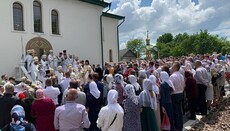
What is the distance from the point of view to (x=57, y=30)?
66.1 feet

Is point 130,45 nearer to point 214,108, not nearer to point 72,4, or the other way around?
point 72,4

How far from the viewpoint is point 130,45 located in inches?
4188

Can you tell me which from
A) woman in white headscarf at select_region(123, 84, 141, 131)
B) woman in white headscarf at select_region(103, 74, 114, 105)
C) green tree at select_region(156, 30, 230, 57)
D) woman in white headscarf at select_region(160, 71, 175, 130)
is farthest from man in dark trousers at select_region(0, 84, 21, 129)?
green tree at select_region(156, 30, 230, 57)

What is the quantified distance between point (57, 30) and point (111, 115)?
15395 millimetres

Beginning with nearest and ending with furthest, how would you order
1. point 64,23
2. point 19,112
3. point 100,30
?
point 19,112, point 64,23, point 100,30

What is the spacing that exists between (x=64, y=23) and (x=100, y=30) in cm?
394

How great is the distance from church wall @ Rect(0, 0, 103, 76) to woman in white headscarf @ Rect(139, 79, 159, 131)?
11854 mm

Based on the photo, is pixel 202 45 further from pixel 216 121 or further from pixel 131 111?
pixel 131 111

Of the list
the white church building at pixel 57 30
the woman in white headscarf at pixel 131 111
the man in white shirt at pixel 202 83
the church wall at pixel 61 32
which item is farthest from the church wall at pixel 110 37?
the woman in white headscarf at pixel 131 111

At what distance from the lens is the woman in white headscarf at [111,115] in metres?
5.64

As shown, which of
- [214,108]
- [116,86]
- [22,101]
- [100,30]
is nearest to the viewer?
[22,101]

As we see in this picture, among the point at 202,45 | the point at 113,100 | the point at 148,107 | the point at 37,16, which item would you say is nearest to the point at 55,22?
the point at 37,16

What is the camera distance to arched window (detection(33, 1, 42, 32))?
18.7 meters

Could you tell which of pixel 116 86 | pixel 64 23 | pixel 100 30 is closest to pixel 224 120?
pixel 116 86
